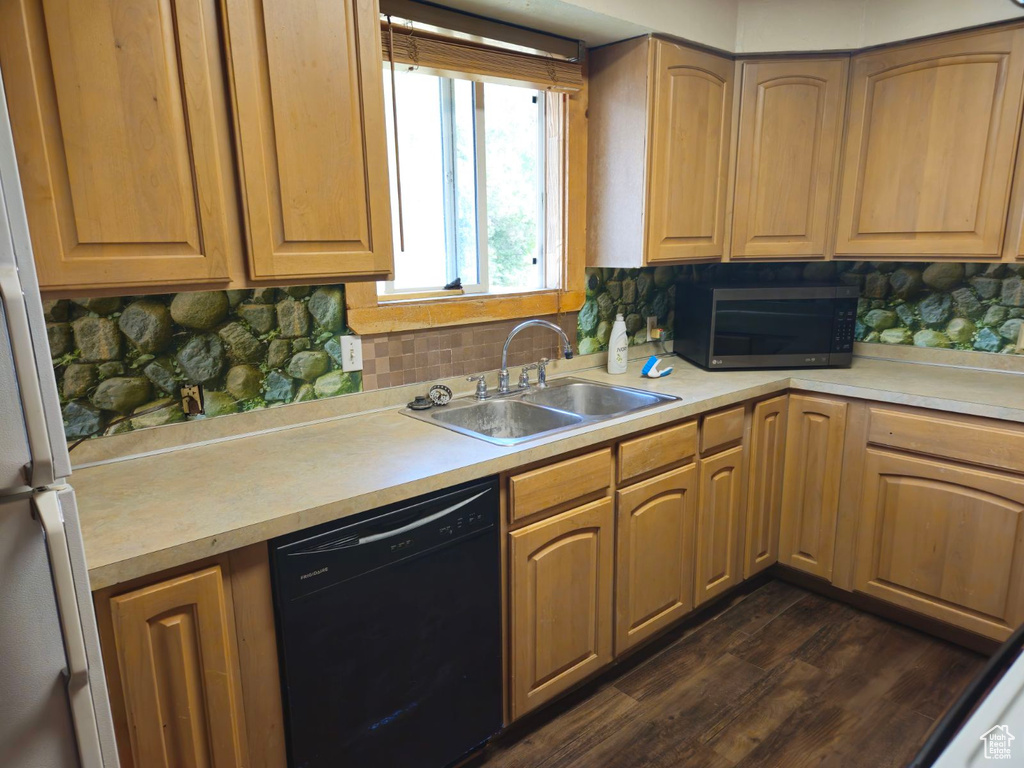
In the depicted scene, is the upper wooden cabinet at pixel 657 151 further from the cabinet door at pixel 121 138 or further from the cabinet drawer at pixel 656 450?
the cabinet door at pixel 121 138

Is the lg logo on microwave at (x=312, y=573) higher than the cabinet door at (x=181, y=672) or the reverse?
higher

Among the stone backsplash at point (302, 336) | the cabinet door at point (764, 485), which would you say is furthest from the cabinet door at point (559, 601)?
the cabinet door at point (764, 485)

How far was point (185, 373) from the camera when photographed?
1654 mm

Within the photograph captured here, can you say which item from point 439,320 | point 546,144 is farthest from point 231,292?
point 546,144

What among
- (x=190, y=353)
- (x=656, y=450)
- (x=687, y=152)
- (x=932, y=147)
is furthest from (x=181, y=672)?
(x=932, y=147)

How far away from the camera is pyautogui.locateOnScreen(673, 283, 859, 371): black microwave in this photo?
2.55 metres

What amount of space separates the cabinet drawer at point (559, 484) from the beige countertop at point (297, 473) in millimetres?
52

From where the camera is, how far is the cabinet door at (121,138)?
1.13 m

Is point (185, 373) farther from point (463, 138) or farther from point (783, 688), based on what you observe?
point (783, 688)

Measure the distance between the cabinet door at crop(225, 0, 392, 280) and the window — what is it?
16.3 inches

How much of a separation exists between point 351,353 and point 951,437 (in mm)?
1945

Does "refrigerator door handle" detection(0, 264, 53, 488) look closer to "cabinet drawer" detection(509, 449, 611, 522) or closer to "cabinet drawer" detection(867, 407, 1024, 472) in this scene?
"cabinet drawer" detection(509, 449, 611, 522)

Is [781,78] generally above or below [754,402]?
above

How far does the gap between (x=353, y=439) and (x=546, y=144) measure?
1354 millimetres
